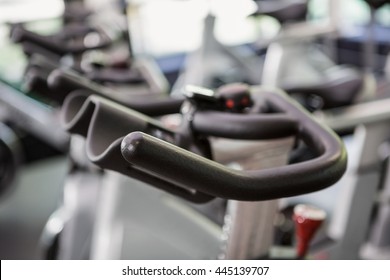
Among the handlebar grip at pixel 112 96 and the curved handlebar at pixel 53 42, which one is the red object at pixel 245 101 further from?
the curved handlebar at pixel 53 42

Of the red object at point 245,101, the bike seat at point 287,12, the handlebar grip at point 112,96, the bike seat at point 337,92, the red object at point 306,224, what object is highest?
the red object at point 245,101

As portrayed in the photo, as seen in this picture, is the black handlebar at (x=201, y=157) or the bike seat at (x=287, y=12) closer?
the black handlebar at (x=201, y=157)

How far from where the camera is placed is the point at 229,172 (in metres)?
0.59

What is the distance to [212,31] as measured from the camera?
3.01 metres

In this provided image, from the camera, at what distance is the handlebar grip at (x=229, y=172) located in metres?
0.54

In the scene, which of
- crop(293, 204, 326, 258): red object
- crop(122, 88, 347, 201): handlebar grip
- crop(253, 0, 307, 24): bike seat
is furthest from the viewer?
crop(253, 0, 307, 24): bike seat

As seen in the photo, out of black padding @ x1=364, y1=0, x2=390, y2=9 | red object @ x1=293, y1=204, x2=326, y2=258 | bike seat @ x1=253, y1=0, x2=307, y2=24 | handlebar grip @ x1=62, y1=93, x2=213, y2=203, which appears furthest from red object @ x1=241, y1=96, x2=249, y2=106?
bike seat @ x1=253, y1=0, x2=307, y2=24

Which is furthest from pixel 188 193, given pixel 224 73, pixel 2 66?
pixel 2 66

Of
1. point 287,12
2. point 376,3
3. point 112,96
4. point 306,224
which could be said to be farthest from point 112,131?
point 287,12

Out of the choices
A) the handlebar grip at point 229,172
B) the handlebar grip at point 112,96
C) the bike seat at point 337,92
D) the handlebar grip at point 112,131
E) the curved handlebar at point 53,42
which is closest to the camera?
Result: the handlebar grip at point 229,172

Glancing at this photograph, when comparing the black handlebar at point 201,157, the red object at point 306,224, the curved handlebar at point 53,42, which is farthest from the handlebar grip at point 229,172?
the curved handlebar at point 53,42

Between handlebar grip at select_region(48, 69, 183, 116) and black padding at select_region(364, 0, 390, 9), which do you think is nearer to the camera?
handlebar grip at select_region(48, 69, 183, 116)

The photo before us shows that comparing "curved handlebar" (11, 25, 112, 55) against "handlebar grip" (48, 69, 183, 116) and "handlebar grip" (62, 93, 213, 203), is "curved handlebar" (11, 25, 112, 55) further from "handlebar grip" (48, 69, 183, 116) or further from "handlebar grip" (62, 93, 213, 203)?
"handlebar grip" (62, 93, 213, 203)

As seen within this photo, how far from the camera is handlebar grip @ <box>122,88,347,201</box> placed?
536 millimetres
